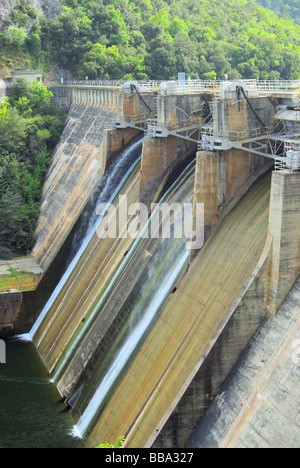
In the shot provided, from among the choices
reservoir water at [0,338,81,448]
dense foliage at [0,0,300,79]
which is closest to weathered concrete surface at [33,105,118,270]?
reservoir water at [0,338,81,448]

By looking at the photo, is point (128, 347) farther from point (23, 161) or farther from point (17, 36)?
point (17, 36)

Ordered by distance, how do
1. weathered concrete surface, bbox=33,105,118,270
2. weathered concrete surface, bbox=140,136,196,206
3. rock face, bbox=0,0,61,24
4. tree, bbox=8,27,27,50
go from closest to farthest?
weathered concrete surface, bbox=140,136,196,206 → weathered concrete surface, bbox=33,105,118,270 → tree, bbox=8,27,27,50 → rock face, bbox=0,0,61,24

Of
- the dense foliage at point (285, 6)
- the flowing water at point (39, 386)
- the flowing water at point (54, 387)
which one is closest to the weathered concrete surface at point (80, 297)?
the flowing water at point (39, 386)

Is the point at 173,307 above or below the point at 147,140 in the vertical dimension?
below

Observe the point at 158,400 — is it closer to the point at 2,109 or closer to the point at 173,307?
the point at 173,307

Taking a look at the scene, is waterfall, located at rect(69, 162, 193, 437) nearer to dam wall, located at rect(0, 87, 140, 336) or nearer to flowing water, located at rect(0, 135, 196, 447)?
flowing water, located at rect(0, 135, 196, 447)

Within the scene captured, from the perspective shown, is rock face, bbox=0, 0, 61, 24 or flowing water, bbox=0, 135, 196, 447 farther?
rock face, bbox=0, 0, 61, 24

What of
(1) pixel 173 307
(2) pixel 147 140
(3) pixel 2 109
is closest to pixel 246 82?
(2) pixel 147 140
